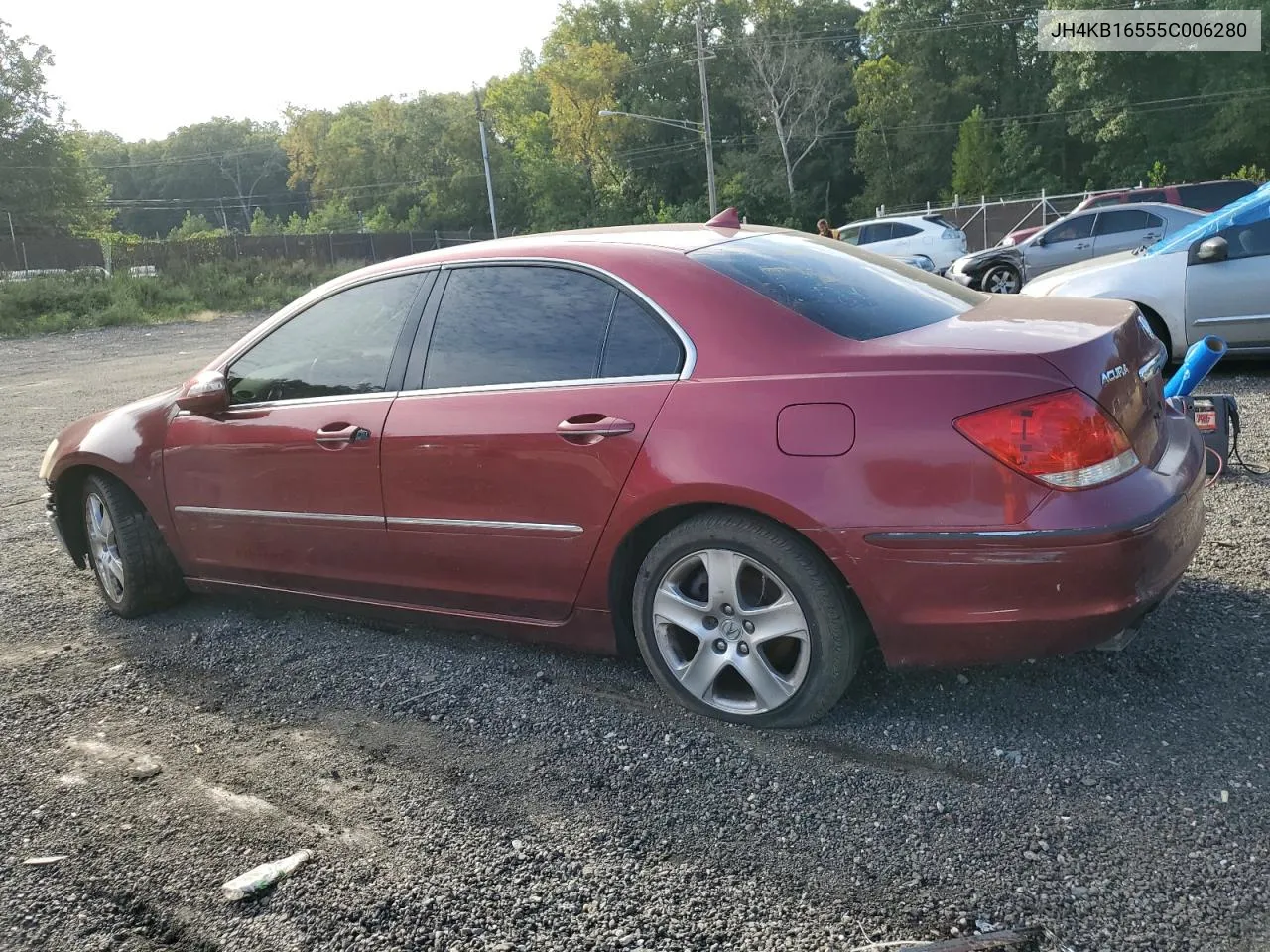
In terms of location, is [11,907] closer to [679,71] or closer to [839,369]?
[839,369]

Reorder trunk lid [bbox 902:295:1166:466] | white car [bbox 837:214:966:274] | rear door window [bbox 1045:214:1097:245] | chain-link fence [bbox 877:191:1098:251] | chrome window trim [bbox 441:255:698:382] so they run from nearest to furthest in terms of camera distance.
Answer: trunk lid [bbox 902:295:1166:466]
chrome window trim [bbox 441:255:698:382]
rear door window [bbox 1045:214:1097:245]
white car [bbox 837:214:966:274]
chain-link fence [bbox 877:191:1098:251]

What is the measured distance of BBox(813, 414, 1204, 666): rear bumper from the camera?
2584 millimetres

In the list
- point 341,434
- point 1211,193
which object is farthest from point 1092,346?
point 1211,193

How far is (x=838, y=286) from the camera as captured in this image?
3.29m

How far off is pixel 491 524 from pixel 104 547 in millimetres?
2290

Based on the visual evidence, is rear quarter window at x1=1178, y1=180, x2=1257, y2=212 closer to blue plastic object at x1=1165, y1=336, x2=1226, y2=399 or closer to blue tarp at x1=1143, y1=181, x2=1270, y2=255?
blue tarp at x1=1143, y1=181, x2=1270, y2=255

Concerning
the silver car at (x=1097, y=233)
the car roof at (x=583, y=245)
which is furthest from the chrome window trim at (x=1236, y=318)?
the silver car at (x=1097, y=233)

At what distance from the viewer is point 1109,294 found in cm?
774

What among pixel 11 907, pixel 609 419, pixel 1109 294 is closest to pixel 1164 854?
pixel 609 419

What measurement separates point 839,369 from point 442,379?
146cm

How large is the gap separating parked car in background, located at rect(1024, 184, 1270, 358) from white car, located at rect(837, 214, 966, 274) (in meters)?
12.7

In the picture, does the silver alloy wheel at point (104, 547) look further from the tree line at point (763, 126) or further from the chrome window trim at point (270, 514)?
the tree line at point (763, 126)

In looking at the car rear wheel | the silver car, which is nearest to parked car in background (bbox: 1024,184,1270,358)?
the car rear wheel

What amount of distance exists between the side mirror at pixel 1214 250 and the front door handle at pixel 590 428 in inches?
Result: 246
